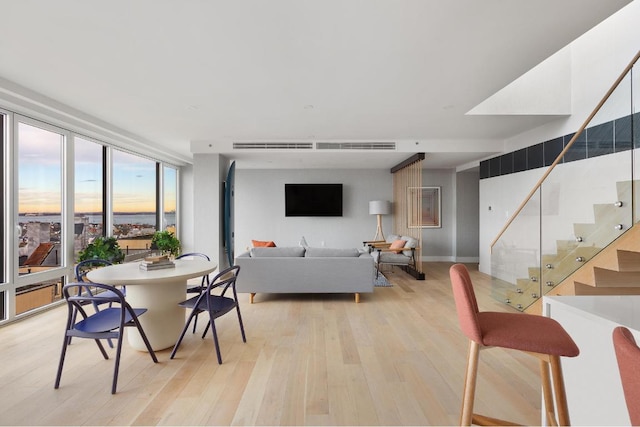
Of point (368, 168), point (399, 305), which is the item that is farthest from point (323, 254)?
point (368, 168)

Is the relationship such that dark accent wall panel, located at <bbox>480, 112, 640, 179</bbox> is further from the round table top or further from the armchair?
the round table top

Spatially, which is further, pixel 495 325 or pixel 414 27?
pixel 414 27

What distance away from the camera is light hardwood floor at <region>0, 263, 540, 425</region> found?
198 centimetres

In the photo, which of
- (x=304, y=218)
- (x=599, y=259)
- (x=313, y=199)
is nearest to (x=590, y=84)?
(x=599, y=259)

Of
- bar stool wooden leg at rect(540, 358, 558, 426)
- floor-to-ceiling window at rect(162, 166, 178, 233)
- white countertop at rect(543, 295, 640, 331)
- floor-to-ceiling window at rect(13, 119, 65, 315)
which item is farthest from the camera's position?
floor-to-ceiling window at rect(162, 166, 178, 233)

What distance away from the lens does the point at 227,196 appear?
243 inches

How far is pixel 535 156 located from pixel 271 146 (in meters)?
4.45

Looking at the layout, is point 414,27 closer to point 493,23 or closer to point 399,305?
point 493,23

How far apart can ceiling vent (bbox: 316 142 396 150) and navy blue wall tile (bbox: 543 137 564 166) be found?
7.74 ft

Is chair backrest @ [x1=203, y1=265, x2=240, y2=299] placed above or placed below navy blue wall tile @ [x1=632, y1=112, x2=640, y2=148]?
below

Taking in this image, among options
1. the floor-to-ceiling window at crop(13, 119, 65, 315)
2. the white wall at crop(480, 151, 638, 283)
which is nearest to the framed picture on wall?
the white wall at crop(480, 151, 638, 283)

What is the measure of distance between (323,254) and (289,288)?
2.20 feet

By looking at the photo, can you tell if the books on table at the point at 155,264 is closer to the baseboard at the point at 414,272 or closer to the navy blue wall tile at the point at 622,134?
the navy blue wall tile at the point at 622,134

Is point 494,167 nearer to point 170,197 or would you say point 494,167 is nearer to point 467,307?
point 467,307
